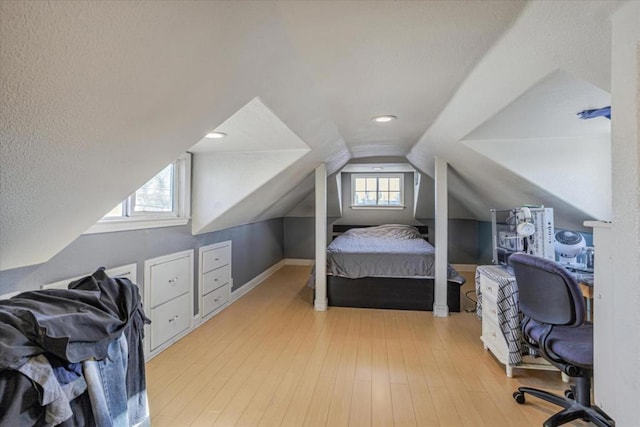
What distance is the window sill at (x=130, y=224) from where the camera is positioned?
77.9 inches

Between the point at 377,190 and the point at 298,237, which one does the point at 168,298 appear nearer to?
the point at 298,237

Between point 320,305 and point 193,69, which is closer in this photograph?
point 193,69

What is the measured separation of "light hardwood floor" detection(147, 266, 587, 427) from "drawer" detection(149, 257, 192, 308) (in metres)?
0.46

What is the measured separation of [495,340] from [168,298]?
8.97 feet

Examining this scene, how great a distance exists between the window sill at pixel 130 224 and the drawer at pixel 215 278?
811mm

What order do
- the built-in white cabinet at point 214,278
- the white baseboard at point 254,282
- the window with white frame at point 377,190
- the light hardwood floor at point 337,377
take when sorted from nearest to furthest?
the light hardwood floor at point 337,377 < the built-in white cabinet at point 214,278 < the white baseboard at point 254,282 < the window with white frame at point 377,190

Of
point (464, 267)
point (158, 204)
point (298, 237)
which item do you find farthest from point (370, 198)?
point (158, 204)

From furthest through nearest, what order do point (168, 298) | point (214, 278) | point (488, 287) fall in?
point (214, 278), point (168, 298), point (488, 287)

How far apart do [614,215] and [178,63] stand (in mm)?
1508

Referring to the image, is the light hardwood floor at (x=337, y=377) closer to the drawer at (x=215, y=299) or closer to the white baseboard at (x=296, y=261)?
the drawer at (x=215, y=299)

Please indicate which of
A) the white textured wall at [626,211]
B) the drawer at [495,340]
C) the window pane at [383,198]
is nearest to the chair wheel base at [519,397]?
the drawer at [495,340]

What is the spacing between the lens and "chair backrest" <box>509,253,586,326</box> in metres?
1.58

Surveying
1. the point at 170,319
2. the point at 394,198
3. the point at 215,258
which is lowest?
the point at 170,319

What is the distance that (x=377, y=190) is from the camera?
645cm
